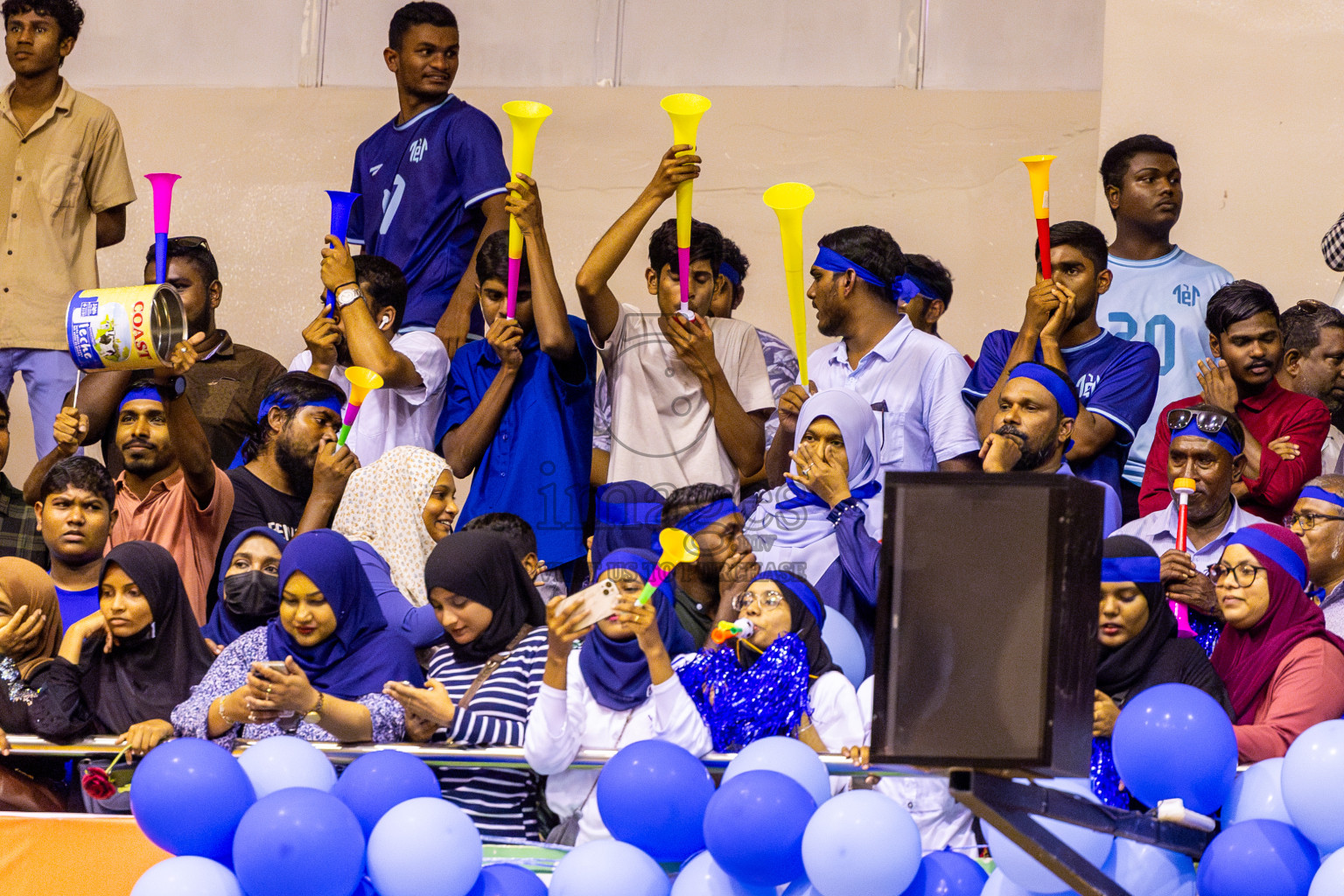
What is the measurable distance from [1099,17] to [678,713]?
4.42 meters

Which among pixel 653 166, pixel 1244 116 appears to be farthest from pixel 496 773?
pixel 653 166

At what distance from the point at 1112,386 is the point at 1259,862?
189 cm

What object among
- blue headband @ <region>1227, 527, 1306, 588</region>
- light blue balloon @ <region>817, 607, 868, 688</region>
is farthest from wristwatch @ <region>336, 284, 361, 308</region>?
blue headband @ <region>1227, 527, 1306, 588</region>

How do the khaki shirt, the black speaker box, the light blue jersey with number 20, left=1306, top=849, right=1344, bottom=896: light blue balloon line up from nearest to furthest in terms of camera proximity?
the black speaker box
left=1306, top=849, right=1344, bottom=896: light blue balloon
the light blue jersey with number 20
the khaki shirt

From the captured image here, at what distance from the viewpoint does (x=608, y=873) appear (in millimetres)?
2867

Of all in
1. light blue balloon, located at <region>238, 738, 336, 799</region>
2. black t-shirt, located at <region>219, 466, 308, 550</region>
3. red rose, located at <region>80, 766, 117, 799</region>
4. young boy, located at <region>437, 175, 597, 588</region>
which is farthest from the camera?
young boy, located at <region>437, 175, 597, 588</region>

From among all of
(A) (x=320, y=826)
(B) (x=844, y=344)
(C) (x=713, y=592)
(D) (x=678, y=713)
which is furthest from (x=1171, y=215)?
(A) (x=320, y=826)

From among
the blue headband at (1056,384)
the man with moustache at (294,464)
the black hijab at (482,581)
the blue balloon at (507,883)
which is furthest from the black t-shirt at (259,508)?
the blue headband at (1056,384)

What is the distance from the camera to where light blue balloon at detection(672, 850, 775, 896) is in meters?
2.86

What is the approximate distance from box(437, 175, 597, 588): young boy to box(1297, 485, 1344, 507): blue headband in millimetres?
1768

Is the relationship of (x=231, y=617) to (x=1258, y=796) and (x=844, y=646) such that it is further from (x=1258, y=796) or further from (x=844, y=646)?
(x=1258, y=796)

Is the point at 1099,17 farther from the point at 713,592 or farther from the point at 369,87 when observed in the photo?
the point at 713,592

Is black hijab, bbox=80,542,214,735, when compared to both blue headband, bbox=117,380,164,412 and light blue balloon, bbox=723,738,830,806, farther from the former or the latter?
light blue balloon, bbox=723,738,830,806

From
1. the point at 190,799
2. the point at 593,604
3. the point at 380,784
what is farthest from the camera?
the point at 593,604
